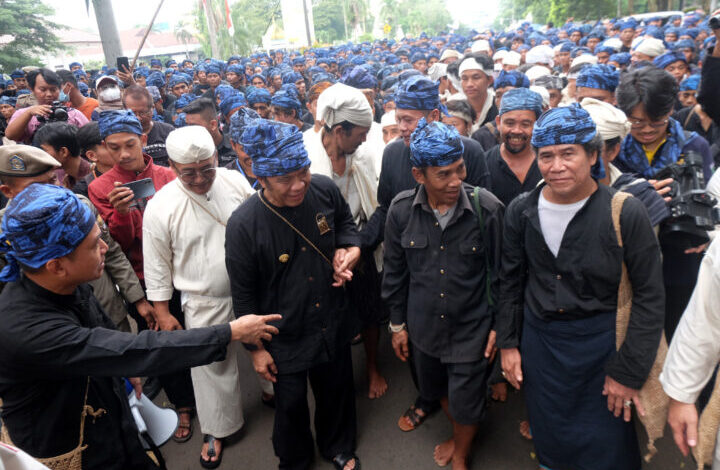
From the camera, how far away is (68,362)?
1749 mm

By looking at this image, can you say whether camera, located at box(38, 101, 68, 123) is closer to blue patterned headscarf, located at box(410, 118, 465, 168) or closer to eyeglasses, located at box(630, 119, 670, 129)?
blue patterned headscarf, located at box(410, 118, 465, 168)

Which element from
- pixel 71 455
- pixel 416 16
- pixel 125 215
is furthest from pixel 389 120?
pixel 416 16

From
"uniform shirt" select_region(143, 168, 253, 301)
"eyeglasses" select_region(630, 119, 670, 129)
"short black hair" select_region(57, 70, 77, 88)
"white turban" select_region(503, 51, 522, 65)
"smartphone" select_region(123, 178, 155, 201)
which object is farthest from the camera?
"white turban" select_region(503, 51, 522, 65)

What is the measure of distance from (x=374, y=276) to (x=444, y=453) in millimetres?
1396

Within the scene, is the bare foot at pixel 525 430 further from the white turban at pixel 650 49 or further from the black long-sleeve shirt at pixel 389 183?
the white turban at pixel 650 49

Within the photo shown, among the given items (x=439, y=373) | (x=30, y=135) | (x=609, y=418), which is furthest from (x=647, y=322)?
(x=30, y=135)

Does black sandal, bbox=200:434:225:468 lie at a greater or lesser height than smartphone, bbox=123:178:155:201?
lesser

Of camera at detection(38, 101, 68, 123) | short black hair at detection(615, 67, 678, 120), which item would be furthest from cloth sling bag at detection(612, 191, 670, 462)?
camera at detection(38, 101, 68, 123)

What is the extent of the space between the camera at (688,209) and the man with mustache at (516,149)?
0.94 meters

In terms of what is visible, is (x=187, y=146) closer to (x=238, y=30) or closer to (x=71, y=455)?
(x=71, y=455)

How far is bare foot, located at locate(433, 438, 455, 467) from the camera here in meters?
3.00

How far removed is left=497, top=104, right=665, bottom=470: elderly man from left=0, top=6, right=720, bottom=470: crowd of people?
0.03 ft

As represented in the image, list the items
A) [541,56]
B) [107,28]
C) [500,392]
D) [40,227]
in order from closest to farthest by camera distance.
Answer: [40,227], [500,392], [541,56], [107,28]

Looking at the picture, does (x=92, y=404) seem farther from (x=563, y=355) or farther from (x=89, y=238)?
(x=563, y=355)
